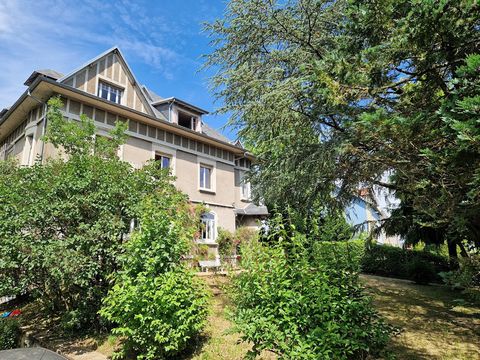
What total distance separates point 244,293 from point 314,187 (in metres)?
3.48

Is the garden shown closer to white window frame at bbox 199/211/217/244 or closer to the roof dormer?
the roof dormer

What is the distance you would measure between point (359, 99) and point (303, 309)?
9.33ft

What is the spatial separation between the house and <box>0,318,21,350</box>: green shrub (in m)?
5.11

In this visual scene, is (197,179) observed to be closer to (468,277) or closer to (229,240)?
(229,240)

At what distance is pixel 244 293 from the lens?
154 inches

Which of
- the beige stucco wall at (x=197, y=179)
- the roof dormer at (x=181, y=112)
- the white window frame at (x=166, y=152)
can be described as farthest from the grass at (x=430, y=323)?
the roof dormer at (x=181, y=112)

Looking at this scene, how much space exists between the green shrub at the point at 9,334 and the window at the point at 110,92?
993 cm

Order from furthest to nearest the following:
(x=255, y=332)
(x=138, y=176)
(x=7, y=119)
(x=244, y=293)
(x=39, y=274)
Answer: (x=7, y=119), (x=138, y=176), (x=39, y=274), (x=244, y=293), (x=255, y=332)

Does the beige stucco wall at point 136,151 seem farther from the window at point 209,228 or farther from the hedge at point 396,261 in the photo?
the hedge at point 396,261

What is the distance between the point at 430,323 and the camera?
630cm

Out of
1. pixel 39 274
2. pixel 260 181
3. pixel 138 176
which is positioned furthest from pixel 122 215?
pixel 260 181

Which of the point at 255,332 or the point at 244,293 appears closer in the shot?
the point at 255,332

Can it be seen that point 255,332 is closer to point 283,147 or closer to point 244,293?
point 244,293

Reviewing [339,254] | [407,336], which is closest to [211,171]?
[407,336]
